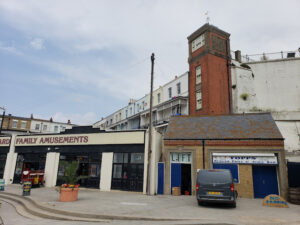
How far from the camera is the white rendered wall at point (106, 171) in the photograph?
1800 cm

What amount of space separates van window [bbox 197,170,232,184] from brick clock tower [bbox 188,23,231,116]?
50.5 ft

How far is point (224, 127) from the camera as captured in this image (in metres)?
17.6

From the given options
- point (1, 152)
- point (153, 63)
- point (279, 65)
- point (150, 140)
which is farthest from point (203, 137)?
Answer: point (1, 152)

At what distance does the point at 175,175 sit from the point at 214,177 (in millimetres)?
5717

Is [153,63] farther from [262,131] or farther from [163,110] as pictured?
[163,110]

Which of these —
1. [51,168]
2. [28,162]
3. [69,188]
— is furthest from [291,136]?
[28,162]

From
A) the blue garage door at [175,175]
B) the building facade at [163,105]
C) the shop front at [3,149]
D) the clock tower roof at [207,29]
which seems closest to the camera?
the blue garage door at [175,175]

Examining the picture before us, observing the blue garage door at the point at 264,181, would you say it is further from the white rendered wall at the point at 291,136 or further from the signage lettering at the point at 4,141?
the signage lettering at the point at 4,141

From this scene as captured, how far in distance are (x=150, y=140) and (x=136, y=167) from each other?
273 centimetres

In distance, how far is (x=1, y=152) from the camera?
23906 millimetres

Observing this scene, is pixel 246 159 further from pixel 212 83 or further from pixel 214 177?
pixel 212 83

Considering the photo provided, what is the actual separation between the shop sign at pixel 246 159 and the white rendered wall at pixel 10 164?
20.3 meters

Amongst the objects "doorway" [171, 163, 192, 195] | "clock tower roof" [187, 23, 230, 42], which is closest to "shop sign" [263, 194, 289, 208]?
"doorway" [171, 163, 192, 195]

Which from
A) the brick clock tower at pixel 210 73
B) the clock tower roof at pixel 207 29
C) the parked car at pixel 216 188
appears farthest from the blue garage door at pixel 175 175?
the clock tower roof at pixel 207 29
